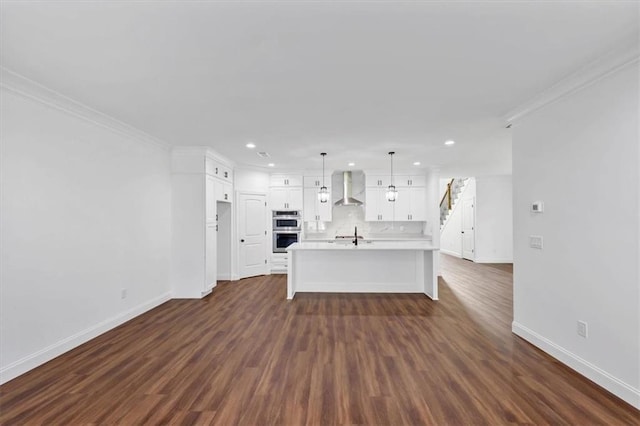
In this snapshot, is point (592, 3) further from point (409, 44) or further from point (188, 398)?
point (188, 398)

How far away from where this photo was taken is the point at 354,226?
24.5ft

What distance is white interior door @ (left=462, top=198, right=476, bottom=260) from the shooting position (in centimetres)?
872

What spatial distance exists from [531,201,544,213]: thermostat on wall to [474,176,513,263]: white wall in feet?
19.7

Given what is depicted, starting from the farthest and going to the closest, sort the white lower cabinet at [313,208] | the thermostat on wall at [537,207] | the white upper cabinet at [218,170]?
1. the white lower cabinet at [313,208]
2. the white upper cabinet at [218,170]
3. the thermostat on wall at [537,207]

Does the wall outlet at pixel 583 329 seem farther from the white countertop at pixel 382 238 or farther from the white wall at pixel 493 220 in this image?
the white wall at pixel 493 220

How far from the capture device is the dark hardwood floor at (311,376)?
6.53 ft

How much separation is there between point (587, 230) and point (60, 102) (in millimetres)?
5358

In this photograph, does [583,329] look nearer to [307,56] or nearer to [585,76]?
[585,76]

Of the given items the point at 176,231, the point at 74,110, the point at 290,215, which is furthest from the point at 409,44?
the point at 290,215

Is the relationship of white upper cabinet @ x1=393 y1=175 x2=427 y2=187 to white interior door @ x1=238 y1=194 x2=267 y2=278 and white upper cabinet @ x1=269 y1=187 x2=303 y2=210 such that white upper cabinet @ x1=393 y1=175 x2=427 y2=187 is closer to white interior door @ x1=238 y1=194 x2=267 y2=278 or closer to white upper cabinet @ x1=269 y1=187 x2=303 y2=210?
white upper cabinet @ x1=269 y1=187 x2=303 y2=210

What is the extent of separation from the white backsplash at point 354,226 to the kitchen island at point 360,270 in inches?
85.6

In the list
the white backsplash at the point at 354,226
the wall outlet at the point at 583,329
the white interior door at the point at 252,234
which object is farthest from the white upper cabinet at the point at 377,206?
the wall outlet at the point at 583,329

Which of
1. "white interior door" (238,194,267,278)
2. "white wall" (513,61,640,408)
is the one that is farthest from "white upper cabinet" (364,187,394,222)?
"white wall" (513,61,640,408)

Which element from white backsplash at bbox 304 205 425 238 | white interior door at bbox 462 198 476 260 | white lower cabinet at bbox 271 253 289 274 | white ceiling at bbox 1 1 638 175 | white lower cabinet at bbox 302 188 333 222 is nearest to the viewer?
white ceiling at bbox 1 1 638 175
